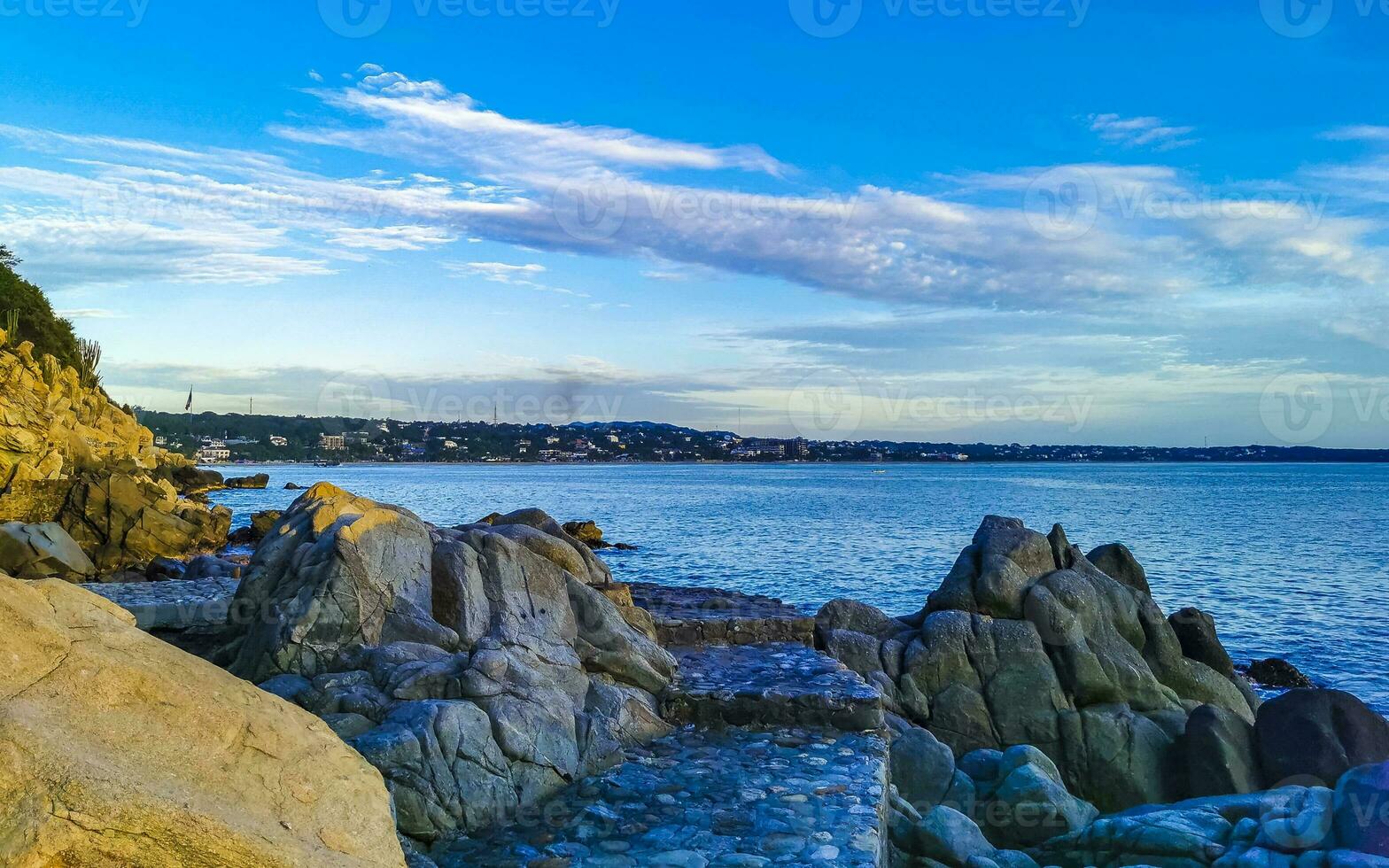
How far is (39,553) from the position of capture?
18594 mm

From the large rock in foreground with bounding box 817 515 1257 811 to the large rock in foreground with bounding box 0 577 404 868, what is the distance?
10.0 metres

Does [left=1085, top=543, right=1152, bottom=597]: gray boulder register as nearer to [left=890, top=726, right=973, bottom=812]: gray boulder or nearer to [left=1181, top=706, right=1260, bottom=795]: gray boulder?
[left=1181, top=706, right=1260, bottom=795]: gray boulder

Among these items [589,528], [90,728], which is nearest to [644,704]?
[90,728]

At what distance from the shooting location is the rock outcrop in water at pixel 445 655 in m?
7.04

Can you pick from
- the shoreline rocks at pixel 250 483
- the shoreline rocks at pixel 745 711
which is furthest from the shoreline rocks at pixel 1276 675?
the shoreline rocks at pixel 250 483

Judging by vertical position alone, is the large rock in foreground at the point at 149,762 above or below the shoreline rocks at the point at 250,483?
above

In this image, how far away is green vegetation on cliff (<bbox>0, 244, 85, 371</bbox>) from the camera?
170 feet

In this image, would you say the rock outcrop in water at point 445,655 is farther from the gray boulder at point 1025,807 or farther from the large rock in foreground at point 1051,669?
the large rock in foreground at point 1051,669

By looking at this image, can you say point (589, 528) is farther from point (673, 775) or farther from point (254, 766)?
point (254, 766)

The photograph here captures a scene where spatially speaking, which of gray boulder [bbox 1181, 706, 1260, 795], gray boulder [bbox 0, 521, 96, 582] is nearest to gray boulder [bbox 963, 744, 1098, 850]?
gray boulder [bbox 1181, 706, 1260, 795]

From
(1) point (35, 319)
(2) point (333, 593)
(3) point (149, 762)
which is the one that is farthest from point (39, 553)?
(1) point (35, 319)

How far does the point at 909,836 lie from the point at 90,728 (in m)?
6.72

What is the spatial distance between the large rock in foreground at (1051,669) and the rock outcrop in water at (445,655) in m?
5.53

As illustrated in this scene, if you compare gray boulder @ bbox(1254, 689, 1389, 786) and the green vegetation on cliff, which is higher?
the green vegetation on cliff
